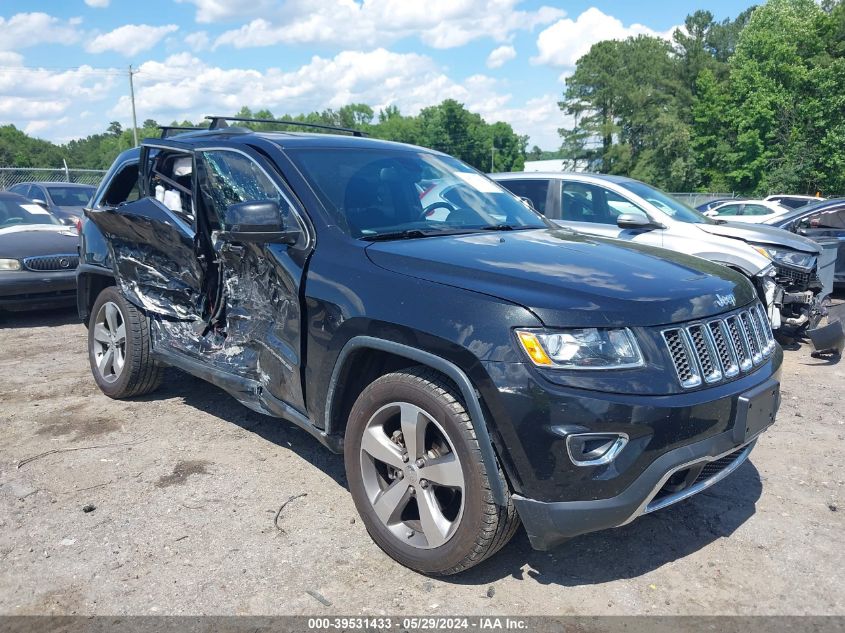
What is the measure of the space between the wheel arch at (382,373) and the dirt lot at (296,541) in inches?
22.6

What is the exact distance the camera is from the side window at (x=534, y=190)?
7.98 metres

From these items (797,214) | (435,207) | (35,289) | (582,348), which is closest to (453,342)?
(582,348)

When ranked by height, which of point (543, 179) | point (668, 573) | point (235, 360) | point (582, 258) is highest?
point (543, 179)

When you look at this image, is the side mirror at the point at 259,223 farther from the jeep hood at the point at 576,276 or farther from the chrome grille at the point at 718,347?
the chrome grille at the point at 718,347

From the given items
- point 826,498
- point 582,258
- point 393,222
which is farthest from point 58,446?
point 826,498

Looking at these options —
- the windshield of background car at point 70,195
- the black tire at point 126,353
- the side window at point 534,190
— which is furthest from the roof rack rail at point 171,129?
the windshield of background car at point 70,195

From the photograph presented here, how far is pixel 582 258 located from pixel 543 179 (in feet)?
16.6

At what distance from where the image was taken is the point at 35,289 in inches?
317

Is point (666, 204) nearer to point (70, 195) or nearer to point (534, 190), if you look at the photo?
point (534, 190)

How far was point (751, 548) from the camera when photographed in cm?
325

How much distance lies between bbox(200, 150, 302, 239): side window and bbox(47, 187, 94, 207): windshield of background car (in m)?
10.7

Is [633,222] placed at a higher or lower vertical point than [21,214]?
lower

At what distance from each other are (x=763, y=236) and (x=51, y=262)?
812cm

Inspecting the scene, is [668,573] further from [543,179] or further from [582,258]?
[543,179]
